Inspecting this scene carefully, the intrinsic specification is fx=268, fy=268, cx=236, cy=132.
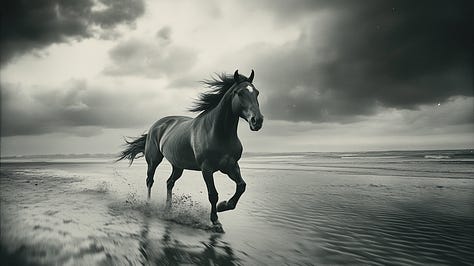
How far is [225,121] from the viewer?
15.9 feet

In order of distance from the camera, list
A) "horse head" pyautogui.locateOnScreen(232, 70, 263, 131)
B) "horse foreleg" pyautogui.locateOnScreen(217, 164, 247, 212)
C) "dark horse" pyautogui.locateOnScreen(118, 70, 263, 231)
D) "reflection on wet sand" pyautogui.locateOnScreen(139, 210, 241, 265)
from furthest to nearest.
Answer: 1. "horse foreleg" pyautogui.locateOnScreen(217, 164, 247, 212)
2. "dark horse" pyautogui.locateOnScreen(118, 70, 263, 231)
3. "horse head" pyautogui.locateOnScreen(232, 70, 263, 131)
4. "reflection on wet sand" pyautogui.locateOnScreen(139, 210, 241, 265)

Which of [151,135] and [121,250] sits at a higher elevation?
[151,135]

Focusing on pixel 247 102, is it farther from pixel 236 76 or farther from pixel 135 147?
pixel 135 147

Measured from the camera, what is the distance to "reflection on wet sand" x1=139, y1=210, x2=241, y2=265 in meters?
3.20

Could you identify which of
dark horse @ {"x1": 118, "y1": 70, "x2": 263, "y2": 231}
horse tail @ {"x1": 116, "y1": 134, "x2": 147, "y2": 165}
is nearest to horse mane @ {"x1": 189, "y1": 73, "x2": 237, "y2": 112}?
dark horse @ {"x1": 118, "y1": 70, "x2": 263, "y2": 231}

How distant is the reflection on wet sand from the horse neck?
5.72 feet

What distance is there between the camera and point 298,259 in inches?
128

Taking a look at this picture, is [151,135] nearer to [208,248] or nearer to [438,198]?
[208,248]

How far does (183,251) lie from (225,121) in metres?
2.26

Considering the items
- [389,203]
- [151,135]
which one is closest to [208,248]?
[151,135]

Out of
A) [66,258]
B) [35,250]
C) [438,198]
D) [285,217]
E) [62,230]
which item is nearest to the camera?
[66,258]

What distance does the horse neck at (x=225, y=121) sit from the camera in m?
4.84

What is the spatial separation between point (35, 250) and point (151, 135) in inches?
187

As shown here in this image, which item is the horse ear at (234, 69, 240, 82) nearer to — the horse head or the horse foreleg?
the horse head
